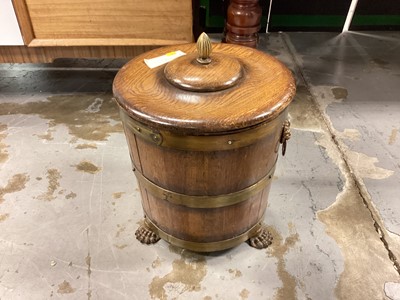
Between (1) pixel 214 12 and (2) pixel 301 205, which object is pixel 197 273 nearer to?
(2) pixel 301 205

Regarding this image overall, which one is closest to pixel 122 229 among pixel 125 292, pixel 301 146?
pixel 125 292

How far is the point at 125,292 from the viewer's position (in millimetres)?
1604

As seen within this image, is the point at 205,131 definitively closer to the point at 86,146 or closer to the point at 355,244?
the point at 355,244

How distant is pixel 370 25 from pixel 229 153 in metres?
3.74

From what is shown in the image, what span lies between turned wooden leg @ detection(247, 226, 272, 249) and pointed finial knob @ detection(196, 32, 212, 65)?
0.90 meters

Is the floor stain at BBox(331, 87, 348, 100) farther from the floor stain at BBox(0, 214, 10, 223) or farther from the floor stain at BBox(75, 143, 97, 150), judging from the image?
the floor stain at BBox(0, 214, 10, 223)

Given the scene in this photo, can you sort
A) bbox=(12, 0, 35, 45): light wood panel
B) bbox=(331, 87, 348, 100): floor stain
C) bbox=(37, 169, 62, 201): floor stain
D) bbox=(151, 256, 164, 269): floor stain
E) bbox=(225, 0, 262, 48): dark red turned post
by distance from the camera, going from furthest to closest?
bbox=(331, 87, 348, 100): floor stain → bbox=(12, 0, 35, 45): light wood panel → bbox=(225, 0, 262, 48): dark red turned post → bbox=(37, 169, 62, 201): floor stain → bbox=(151, 256, 164, 269): floor stain

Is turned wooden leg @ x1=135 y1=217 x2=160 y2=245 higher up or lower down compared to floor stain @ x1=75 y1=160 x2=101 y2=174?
higher up

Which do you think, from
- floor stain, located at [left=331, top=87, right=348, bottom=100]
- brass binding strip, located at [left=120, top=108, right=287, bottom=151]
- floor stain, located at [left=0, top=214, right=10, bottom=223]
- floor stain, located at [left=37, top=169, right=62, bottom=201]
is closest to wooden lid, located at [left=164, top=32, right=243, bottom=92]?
brass binding strip, located at [left=120, top=108, right=287, bottom=151]

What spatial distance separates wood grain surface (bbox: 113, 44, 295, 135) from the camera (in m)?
1.19

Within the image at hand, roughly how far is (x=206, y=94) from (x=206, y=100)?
34mm

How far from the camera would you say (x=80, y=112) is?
2.78 metres

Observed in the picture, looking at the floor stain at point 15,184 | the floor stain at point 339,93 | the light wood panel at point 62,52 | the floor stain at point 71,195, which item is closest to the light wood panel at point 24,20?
the light wood panel at point 62,52

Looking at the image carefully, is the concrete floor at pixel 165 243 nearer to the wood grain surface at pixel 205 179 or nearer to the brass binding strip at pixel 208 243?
the brass binding strip at pixel 208 243
